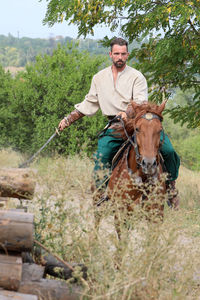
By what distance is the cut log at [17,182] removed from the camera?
431 cm

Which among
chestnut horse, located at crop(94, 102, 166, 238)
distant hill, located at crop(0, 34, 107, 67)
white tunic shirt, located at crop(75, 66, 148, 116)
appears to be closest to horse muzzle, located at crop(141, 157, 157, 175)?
chestnut horse, located at crop(94, 102, 166, 238)

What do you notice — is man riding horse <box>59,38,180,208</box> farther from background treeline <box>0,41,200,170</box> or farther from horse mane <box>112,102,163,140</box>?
background treeline <box>0,41,200,170</box>

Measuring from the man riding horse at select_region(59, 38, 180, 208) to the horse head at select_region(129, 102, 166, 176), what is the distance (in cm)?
40

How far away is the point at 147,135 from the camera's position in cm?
531

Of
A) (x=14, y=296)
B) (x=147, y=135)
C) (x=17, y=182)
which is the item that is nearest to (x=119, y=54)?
(x=147, y=135)

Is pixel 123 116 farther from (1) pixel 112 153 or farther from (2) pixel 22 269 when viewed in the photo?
(2) pixel 22 269

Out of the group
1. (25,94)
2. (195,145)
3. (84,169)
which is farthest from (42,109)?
(195,145)

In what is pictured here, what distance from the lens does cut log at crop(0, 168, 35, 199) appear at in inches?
170

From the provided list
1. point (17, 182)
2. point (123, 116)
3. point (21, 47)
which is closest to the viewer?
point (17, 182)

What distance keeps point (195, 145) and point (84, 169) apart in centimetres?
2893

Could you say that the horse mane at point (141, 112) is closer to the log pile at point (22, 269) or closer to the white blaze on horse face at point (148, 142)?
the white blaze on horse face at point (148, 142)

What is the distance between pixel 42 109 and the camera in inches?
687

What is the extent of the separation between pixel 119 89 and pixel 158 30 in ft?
13.6

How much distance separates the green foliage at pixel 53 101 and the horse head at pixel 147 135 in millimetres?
10840
